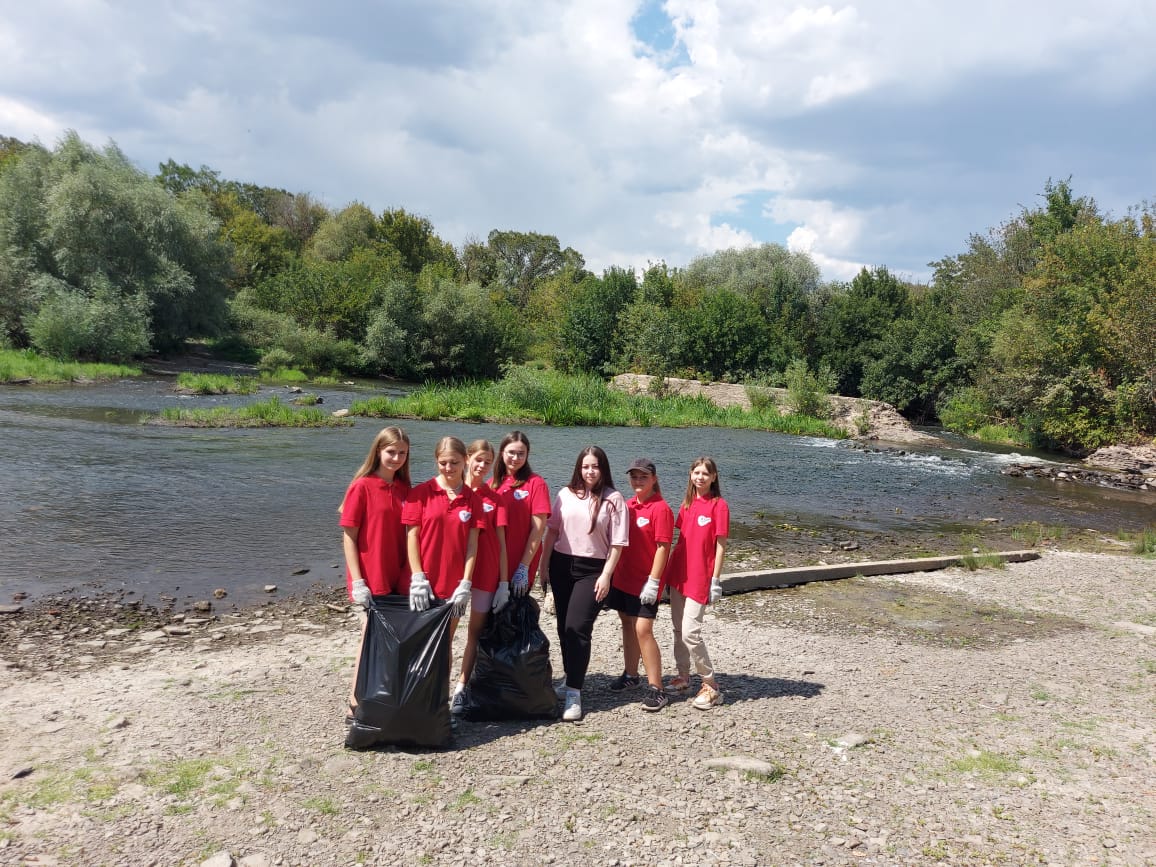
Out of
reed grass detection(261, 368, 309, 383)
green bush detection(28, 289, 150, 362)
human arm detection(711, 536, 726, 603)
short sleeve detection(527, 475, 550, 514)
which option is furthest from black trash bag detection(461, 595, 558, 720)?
green bush detection(28, 289, 150, 362)

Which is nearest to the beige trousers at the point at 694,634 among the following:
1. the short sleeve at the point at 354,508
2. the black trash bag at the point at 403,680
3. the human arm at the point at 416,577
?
the black trash bag at the point at 403,680

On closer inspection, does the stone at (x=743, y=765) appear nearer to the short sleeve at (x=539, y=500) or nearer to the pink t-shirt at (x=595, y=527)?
the pink t-shirt at (x=595, y=527)

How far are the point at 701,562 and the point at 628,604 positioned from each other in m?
0.63

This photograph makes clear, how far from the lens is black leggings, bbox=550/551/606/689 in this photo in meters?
5.24

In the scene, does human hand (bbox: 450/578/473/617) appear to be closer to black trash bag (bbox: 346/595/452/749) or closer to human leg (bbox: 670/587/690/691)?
black trash bag (bbox: 346/595/452/749)

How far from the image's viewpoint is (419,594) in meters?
4.56

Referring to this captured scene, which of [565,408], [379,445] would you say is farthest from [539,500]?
[565,408]

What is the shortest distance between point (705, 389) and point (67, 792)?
38.4 meters

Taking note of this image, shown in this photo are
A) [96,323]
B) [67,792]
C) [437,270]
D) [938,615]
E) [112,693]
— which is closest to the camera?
[67,792]

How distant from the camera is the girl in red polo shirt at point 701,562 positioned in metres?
5.46

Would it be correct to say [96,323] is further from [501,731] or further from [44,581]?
[501,731]

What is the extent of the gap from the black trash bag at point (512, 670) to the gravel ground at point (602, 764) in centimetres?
15

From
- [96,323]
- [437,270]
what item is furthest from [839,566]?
[437,270]

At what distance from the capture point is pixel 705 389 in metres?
40.9
